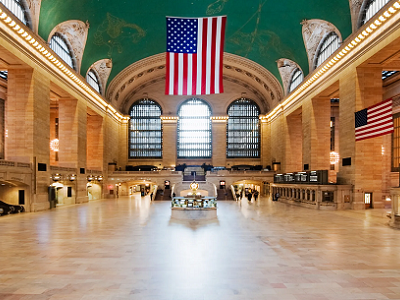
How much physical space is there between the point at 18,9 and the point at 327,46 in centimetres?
2106

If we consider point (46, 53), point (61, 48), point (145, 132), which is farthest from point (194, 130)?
point (46, 53)

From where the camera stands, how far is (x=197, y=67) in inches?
627

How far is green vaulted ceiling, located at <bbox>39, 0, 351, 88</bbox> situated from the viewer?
69.8 feet

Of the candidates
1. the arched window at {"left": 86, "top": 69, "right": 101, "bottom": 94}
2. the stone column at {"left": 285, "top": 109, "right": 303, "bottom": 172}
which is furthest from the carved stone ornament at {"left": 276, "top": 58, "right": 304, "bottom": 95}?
the arched window at {"left": 86, "top": 69, "right": 101, "bottom": 94}

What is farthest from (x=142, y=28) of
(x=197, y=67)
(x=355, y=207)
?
(x=355, y=207)

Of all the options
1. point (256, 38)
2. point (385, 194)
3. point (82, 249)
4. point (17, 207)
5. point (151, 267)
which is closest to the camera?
point (151, 267)

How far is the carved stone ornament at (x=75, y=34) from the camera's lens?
22906 millimetres

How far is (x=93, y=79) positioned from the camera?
3180 cm

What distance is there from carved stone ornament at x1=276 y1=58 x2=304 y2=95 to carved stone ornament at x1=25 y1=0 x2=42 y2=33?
21.3 meters

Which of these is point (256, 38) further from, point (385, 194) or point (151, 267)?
point (151, 267)

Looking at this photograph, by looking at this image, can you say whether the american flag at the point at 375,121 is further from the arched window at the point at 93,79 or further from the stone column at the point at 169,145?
the stone column at the point at 169,145

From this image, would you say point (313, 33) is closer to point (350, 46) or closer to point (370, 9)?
point (350, 46)

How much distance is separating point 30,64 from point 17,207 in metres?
8.59

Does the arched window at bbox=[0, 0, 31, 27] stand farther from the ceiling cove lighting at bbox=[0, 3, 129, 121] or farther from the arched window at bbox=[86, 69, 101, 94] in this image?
the arched window at bbox=[86, 69, 101, 94]
